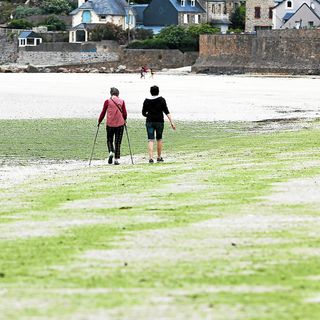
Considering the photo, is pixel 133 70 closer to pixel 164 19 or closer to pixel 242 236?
pixel 164 19

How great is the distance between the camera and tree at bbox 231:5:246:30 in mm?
143125

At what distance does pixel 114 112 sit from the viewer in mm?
25562

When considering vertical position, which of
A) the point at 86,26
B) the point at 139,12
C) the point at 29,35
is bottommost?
the point at 29,35

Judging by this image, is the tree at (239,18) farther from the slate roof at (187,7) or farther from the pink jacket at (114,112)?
the pink jacket at (114,112)

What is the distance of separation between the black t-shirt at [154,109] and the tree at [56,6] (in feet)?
437

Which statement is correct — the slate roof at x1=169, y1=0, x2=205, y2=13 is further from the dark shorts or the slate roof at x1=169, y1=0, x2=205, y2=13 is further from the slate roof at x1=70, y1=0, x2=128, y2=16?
the dark shorts

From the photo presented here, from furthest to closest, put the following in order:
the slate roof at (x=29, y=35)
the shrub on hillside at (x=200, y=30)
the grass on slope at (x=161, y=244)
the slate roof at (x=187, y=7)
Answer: the slate roof at (x=29, y=35) < the slate roof at (x=187, y=7) < the shrub on hillside at (x=200, y=30) < the grass on slope at (x=161, y=244)

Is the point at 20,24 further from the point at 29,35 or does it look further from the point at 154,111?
the point at 154,111

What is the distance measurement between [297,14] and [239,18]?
18.9m

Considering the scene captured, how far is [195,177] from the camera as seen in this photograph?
20844 mm

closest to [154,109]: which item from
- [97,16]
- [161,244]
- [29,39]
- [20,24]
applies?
[161,244]

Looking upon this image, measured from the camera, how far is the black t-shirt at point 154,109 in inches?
981

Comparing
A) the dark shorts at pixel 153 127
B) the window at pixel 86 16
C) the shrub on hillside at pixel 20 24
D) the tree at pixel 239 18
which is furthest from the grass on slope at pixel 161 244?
the shrub on hillside at pixel 20 24

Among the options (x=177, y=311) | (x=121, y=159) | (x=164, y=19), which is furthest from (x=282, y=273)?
(x=164, y=19)
